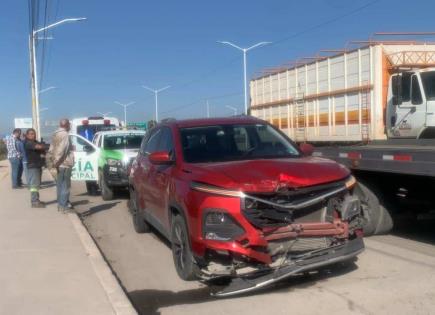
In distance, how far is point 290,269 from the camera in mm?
5586

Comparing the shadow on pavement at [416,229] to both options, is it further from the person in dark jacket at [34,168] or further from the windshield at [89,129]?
the windshield at [89,129]

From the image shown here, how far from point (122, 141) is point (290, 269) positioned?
33.3 ft

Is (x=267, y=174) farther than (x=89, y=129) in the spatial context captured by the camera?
No

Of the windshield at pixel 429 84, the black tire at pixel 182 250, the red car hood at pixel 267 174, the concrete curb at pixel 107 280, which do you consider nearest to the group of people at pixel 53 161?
the concrete curb at pixel 107 280

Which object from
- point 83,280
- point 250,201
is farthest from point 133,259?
point 250,201

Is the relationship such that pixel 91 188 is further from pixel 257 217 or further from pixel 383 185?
pixel 257 217

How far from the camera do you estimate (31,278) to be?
643 cm

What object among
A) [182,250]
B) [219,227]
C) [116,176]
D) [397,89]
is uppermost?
[397,89]

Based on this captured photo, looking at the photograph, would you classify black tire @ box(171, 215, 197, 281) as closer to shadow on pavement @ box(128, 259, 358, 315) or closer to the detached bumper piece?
shadow on pavement @ box(128, 259, 358, 315)

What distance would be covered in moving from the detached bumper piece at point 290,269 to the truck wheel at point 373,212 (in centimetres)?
224

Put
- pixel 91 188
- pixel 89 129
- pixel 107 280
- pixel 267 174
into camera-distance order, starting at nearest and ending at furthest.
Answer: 1. pixel 267 174
2. pixel 107 280
3. pixel 91 188
4. pixel 89 129

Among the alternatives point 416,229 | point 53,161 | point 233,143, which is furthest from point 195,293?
point 53,161

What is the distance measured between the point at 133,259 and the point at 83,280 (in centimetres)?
153

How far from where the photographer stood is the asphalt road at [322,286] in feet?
17.8
